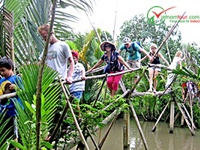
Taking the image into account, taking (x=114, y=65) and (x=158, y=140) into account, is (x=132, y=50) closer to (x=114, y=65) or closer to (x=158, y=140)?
(x=114, y=65)

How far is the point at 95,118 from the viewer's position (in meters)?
4.09

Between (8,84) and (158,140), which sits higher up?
(8,84)

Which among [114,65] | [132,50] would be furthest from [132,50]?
[114,65]

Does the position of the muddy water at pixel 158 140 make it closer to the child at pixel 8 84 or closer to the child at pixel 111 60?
the child at pixel 111 60

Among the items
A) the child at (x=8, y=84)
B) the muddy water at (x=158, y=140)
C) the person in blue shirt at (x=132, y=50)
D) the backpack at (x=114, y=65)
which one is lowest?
the muddy water at (x=158, y=140)

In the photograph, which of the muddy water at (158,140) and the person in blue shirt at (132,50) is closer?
the person in blue shirt at (132,50)

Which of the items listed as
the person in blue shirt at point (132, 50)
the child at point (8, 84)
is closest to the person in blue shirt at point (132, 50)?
the person in blue shirt at point (132, 50)

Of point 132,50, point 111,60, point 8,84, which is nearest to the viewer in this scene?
point 8,84

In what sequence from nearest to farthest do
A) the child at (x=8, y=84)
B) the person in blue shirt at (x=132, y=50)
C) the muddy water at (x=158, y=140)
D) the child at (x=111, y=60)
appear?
the child at (x=8, y=84)
the child at (x=111, y=60)
the person in blue shirt at (x=132, y=50)
the muddy water at (x=158, y=140)

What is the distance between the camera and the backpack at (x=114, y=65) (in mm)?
5070

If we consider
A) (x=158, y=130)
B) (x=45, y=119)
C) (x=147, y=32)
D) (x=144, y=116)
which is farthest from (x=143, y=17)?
(x=45, y=119)

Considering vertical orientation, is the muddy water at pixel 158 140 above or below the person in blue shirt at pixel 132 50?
below

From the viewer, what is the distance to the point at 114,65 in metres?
5.13

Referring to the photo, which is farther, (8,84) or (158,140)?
(158,140)
